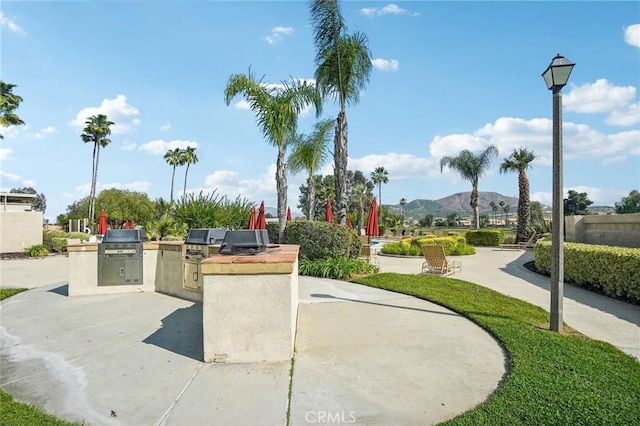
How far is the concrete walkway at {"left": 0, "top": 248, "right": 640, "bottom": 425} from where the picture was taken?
3014 mm

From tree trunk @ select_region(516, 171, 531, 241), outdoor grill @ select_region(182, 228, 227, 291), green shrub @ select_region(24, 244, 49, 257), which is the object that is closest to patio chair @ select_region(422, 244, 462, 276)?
outdoor grill @ select_region(182, 228, 227, 291)

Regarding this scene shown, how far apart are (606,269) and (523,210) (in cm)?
2068

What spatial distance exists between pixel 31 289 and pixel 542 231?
31.2 metres

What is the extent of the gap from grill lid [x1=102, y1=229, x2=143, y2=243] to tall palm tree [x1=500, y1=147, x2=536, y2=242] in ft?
83.6

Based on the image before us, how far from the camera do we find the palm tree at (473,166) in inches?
1366

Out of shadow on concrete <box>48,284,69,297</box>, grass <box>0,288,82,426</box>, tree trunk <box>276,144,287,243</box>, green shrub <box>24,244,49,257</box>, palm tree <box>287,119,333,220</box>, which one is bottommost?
green shrub <box>24,244,49,257</box>

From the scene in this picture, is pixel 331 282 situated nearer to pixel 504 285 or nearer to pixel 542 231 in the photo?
pixel 504 285

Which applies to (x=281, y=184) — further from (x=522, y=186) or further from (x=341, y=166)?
(x=522, y=186)

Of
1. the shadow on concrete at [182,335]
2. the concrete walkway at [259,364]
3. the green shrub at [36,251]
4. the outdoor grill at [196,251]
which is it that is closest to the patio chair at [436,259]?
the concrete walkway at [259,364]

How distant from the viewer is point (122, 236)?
7.59 meters

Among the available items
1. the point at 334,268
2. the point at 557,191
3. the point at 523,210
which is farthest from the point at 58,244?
the point at 523,210

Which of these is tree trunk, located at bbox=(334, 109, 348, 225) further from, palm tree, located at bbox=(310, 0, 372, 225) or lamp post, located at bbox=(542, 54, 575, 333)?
lamp post, located at bbox=(542, 54, 575, 333)

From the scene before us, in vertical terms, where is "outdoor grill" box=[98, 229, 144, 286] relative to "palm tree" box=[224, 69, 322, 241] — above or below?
below

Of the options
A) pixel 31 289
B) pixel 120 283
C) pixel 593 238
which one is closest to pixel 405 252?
pixel 593 238
